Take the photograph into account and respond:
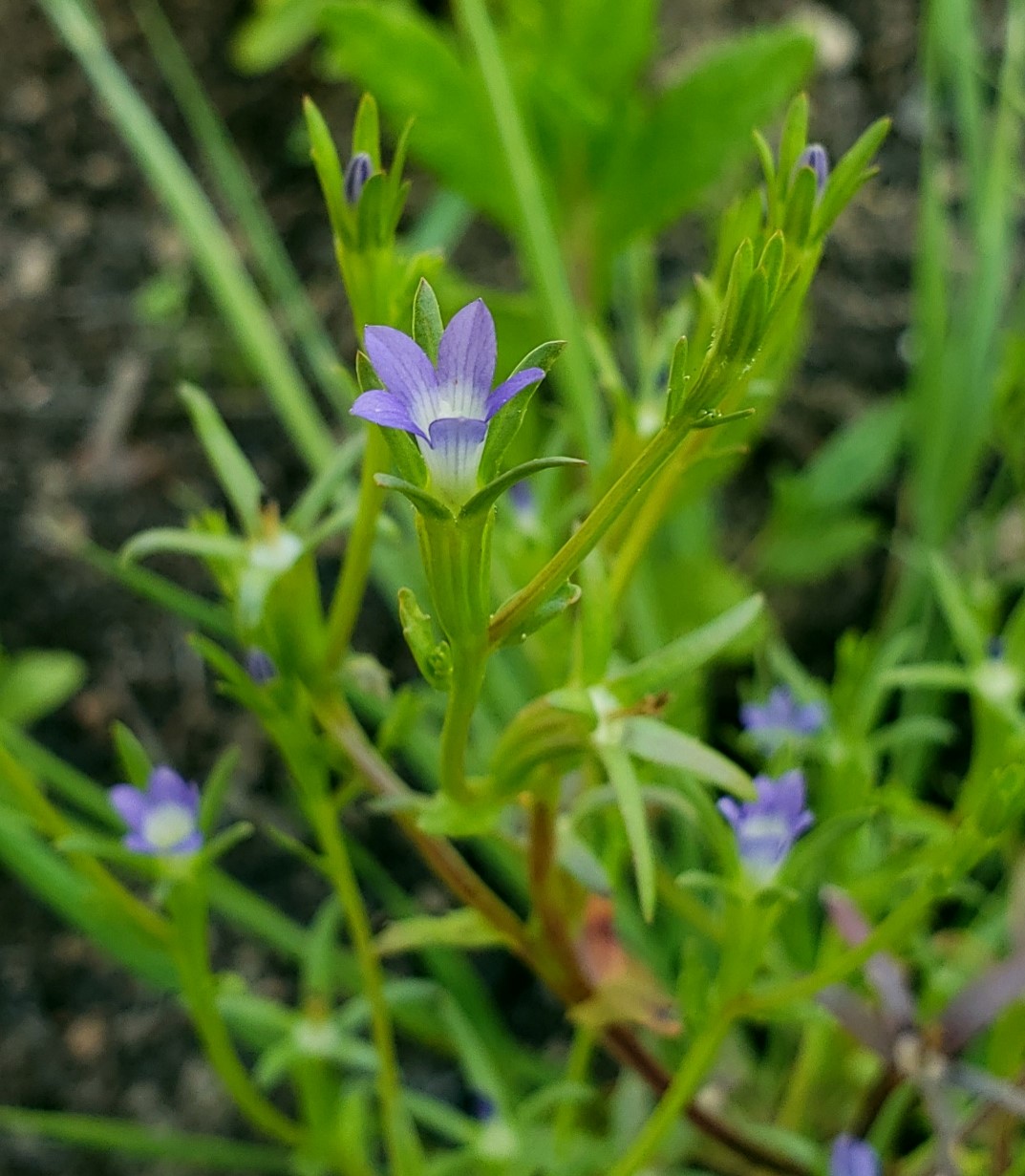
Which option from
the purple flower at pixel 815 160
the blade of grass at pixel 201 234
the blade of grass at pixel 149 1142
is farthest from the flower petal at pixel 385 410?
the blade of grass at pixel 149 1142

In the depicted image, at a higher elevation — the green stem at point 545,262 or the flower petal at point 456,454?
the green stem at point 545,262

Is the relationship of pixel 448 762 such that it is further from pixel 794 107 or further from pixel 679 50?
pixel 679 50

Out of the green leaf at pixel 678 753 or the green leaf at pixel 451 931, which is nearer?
the green leaf at pixel 678 753

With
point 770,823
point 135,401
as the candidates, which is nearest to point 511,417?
point 770,823

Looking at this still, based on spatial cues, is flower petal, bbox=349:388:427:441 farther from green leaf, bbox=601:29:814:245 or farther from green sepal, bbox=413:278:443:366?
green leaf, bbox=601:29:814:245

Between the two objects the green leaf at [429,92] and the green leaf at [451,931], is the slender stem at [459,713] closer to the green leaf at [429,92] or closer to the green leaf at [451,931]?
the green leaf at [451,931]

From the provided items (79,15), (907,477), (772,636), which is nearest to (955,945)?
(772,636)

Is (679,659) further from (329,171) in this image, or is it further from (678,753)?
(329,171)
